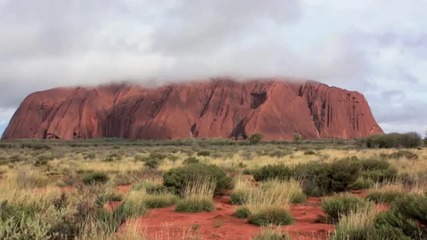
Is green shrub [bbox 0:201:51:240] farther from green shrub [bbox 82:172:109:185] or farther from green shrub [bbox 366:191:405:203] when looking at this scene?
green shrub [bbox 82:172:109:185]

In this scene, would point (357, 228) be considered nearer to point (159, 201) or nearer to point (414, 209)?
point (414, 209)

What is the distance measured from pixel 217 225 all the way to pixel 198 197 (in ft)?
8.55

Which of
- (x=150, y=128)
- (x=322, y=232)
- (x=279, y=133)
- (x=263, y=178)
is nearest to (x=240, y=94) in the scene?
(x=279, y=133)

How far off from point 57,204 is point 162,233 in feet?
5.65

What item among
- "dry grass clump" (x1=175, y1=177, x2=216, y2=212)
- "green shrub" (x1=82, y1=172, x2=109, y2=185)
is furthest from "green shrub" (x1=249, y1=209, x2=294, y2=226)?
"green shrub" (x1=82, y1=172, x2=109, y2=185)

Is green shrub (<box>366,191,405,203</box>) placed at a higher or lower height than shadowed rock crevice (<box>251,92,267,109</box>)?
lower

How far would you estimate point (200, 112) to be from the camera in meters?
128

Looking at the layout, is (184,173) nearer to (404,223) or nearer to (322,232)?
(322,232)

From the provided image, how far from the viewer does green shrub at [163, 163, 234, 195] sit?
1283 cm

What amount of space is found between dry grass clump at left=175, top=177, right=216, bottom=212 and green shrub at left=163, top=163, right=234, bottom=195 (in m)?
0.25

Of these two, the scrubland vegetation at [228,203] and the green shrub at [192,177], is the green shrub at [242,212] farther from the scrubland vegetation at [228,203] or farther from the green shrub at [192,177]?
the green shrub at [192,177]

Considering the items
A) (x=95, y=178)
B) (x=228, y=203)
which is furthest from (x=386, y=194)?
(x=95, y=178)

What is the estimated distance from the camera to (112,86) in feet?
474

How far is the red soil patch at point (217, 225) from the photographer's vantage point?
24.2ft
